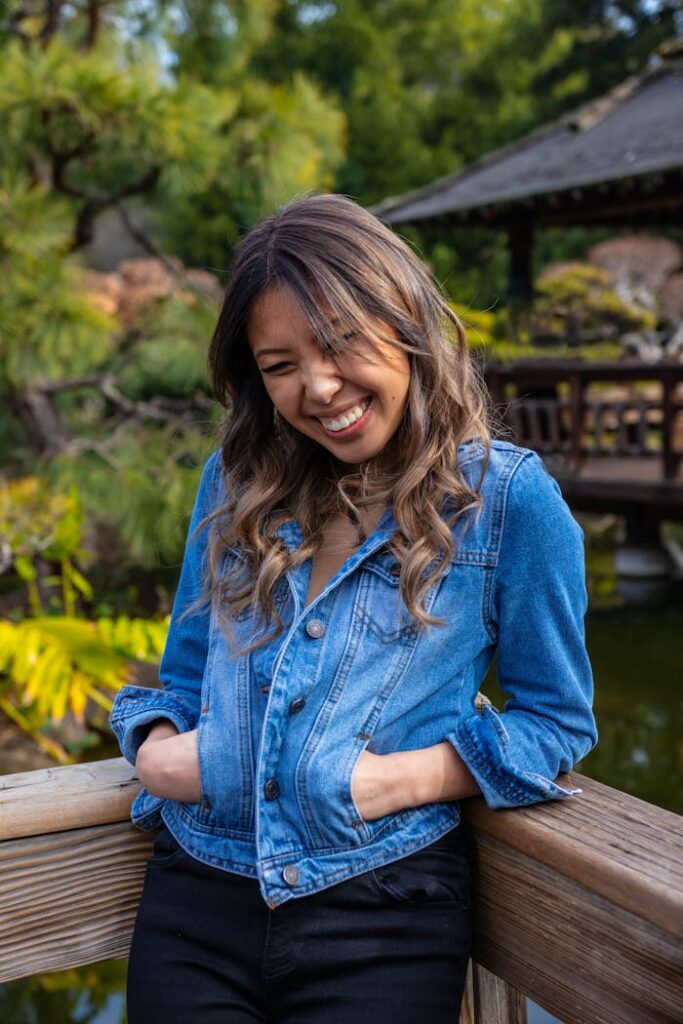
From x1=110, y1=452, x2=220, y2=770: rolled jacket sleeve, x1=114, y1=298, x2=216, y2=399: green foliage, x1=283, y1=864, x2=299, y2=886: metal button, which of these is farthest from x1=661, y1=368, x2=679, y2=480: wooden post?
x1=283, y1=864, x2=299, y2=886: metal button

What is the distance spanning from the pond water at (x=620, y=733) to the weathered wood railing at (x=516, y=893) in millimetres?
1890

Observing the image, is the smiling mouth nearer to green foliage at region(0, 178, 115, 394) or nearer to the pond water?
the pond water

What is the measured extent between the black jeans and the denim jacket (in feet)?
0.08

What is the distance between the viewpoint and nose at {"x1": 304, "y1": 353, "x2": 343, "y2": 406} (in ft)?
3.50

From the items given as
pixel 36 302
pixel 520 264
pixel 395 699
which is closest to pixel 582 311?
pixel 520 264

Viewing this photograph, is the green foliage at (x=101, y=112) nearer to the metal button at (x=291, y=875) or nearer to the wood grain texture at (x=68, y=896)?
the wood grain texture at (x=68, y=896)

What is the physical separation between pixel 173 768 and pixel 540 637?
1.31ft

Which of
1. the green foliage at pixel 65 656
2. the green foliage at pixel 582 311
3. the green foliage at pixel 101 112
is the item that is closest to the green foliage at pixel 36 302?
the green foliage at pixel 101 112

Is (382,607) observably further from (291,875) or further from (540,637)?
(291,875)

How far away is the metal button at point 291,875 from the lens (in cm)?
97

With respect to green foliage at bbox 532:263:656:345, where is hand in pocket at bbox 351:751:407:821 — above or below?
below

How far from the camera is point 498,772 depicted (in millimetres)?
984

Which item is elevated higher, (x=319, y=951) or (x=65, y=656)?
(x=319, y=951)

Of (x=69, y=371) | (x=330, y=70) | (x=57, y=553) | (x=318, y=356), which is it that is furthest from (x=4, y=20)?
(x=330, y=70)
